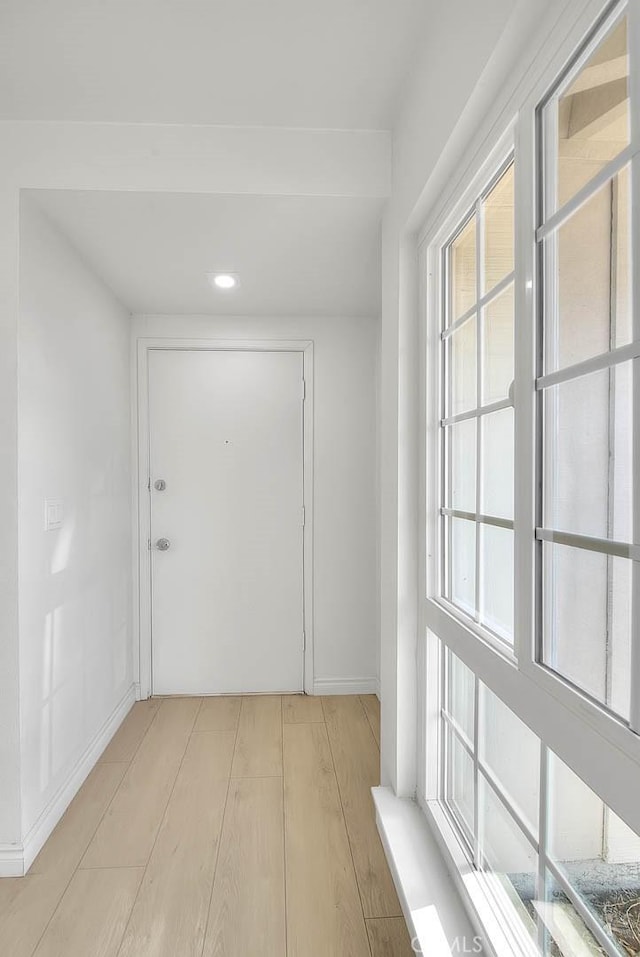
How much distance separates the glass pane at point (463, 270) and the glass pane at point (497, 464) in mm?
364

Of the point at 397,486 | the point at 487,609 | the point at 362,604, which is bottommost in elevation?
the point at 362,604

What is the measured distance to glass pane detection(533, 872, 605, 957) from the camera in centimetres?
95

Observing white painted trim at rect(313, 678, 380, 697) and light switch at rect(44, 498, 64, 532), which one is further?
white painted trim at rect(313, 678, 380, 697)

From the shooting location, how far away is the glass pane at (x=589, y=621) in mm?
840

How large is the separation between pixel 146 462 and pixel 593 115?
9.27ft

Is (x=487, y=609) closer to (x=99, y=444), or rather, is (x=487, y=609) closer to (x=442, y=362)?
(x=442, y=362)

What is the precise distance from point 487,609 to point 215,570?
2214mm

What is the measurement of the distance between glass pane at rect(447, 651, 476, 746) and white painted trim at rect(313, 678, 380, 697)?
67.8 inches

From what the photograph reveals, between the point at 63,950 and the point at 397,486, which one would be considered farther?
the point at 397,486

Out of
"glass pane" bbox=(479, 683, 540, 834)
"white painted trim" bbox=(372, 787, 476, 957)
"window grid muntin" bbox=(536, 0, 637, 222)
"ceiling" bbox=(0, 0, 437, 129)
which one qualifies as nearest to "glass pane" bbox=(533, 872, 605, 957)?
"glass pane" bbox=(479, 683, 540, 834)

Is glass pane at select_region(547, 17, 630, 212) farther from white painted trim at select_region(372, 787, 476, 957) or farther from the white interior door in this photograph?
the white interior door

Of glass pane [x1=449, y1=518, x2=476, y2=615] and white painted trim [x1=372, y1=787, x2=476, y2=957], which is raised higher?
glass pane [x1=449, y1=518, x2=476, y2=615]

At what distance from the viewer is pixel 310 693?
3365 millimetres

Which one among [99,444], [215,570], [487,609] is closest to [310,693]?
[215,570]
